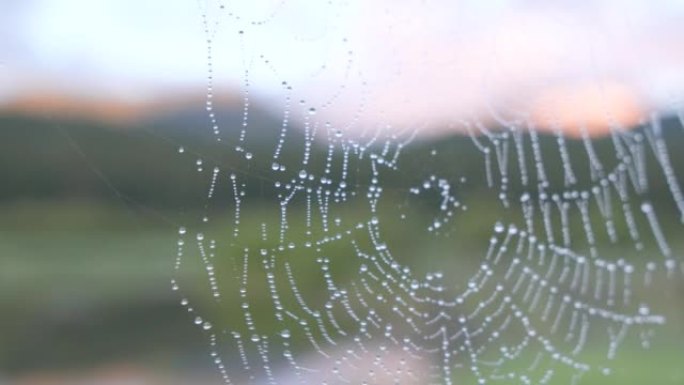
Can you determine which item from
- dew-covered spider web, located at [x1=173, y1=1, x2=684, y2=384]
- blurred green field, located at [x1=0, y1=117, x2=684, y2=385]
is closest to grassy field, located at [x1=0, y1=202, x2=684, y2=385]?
blurred green field, located at [x1=0, y1=117, x2=684, y2=385]

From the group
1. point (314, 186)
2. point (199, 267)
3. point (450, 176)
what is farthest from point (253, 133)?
point (199, 267)

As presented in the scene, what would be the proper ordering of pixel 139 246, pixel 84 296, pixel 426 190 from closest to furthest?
pixel 426 190 → pixel 139 246 → pixel 84 296

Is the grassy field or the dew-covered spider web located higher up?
the grassy field

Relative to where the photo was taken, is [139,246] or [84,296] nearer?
[139,246]

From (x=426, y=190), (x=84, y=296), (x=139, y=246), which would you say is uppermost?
(x=84, y=296)

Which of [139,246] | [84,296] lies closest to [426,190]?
[139,246]

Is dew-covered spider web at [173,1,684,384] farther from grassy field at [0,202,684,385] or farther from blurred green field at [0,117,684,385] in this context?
grassy field at [0,202,684,385]

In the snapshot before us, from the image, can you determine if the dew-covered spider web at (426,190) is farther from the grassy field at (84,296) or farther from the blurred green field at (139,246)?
the grassy field at (84,296)

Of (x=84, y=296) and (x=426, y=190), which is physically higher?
(x=84, y=296)

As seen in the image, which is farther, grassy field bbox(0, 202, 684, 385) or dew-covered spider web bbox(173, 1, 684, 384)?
grassy field bbox(0, 202, 684, 385)

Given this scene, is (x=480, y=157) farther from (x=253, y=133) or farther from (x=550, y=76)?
(x=253, y=133)

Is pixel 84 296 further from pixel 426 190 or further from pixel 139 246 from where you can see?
pixel 426 190

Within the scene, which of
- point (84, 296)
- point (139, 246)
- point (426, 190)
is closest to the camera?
point (426, 190)
